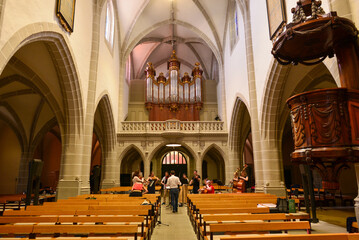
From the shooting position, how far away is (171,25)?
19000 millimetres

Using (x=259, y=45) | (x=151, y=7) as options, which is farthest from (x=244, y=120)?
(x=151, y=7)

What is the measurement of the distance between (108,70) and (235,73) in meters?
6.75

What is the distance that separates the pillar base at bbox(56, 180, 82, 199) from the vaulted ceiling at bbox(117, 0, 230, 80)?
9.74 metres

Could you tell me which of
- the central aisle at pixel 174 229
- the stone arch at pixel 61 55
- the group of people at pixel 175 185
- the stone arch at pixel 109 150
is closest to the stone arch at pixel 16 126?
the stone arch at pixel 109 150

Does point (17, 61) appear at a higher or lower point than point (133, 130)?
higher

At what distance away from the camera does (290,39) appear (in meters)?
4.48

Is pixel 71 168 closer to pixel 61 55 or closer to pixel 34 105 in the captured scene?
pixel 61 55

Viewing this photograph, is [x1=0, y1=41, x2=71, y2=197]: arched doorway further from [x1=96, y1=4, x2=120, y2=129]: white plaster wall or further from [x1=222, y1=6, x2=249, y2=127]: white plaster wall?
[x1=222, y1=6, x2=249, y2=127]: white plaster wall

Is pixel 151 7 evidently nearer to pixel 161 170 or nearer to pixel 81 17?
pixel 81 17

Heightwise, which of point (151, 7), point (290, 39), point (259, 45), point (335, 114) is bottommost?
point (335, 114)

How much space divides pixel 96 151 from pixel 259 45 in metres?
17.0

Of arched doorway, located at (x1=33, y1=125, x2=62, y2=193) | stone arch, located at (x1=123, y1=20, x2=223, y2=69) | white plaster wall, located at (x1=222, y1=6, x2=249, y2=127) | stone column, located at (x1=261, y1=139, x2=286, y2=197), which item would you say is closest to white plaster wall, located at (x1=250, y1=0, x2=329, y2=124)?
white plaster wall, located at (x1=222, y1=6, x2=249, y2=127)

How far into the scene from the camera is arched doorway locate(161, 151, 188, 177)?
888 inches

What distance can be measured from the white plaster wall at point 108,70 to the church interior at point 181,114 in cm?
14
